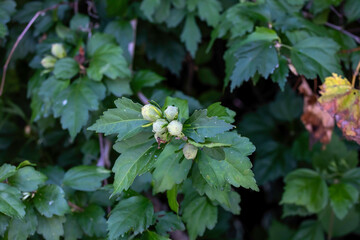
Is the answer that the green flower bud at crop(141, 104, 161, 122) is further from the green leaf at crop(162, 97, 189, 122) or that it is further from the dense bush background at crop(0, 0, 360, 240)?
the dense bush background at crop(0, 0, 360, 240)

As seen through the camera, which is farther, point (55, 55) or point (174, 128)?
point (55, 55)

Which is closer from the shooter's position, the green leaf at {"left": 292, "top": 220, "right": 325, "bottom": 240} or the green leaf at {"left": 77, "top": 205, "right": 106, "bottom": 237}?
the green leaf at {"left": 77, "top": 205, "right": 106, "bottom": 237}

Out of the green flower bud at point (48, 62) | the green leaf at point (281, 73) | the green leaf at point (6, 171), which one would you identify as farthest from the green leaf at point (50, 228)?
the green leaf at point (281, 73)

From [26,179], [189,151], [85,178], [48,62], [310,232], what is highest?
[189,151]

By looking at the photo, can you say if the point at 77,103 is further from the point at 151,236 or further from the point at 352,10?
the point at 352,10

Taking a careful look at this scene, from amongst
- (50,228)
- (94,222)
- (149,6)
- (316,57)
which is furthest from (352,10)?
(50,228)

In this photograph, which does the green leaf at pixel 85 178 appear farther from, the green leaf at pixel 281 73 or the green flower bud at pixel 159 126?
the green leaf at pixel 281 73

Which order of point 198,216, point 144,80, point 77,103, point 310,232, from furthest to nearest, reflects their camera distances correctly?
point 310,232 → point 144,80 → point 77,103 → point 198,216

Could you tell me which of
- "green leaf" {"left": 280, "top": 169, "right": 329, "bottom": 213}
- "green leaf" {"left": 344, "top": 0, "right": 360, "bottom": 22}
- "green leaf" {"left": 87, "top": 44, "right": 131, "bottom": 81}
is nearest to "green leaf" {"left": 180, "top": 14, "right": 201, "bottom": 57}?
"green leaf" {"left": 87, "top": 44, "right": 131, "bottom": 81}
